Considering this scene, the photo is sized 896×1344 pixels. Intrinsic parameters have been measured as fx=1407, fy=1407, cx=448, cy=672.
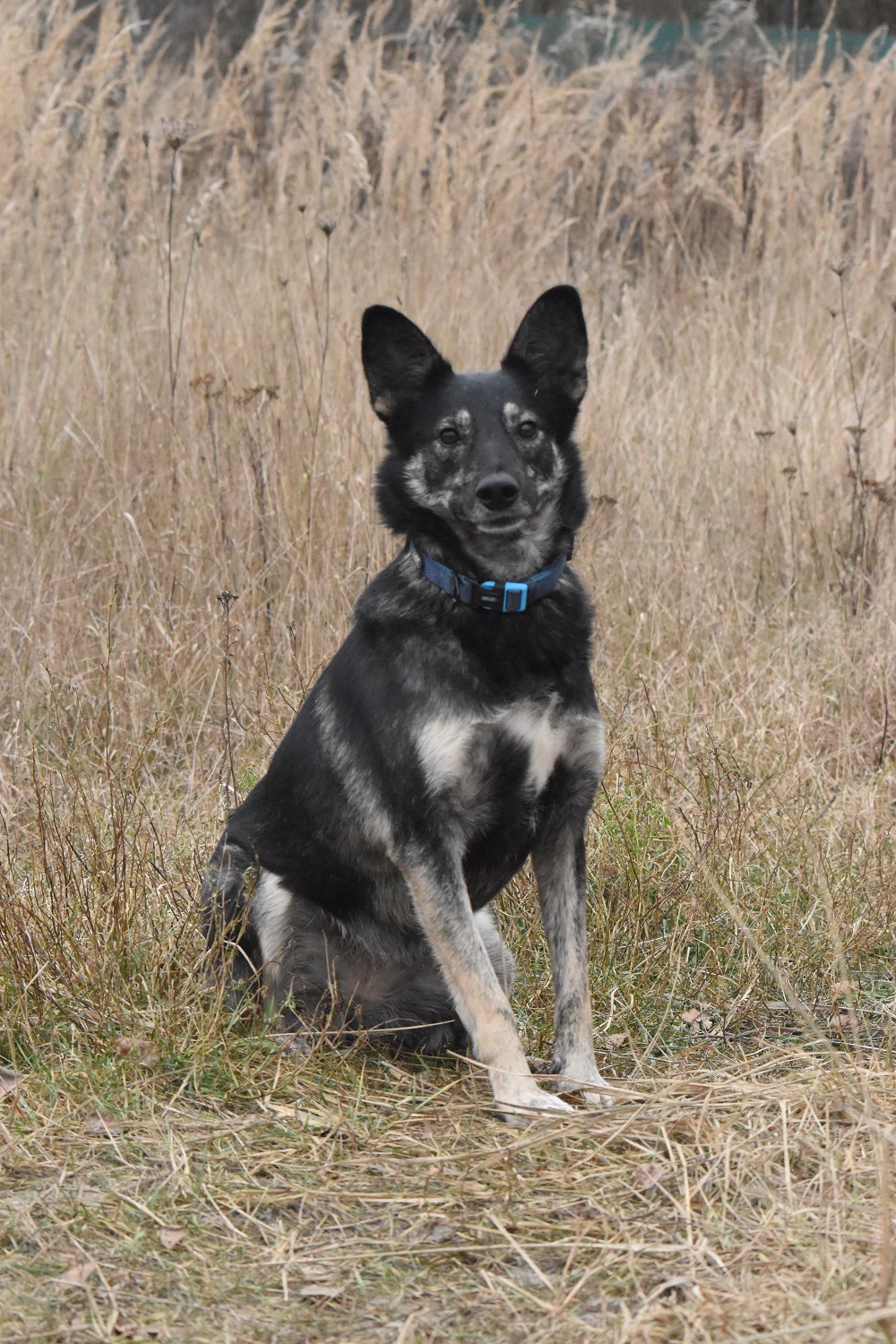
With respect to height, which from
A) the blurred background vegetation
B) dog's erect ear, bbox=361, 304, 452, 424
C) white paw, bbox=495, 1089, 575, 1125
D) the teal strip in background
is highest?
the blurred background vegetation

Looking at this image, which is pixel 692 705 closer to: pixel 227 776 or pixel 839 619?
pixel 839 619

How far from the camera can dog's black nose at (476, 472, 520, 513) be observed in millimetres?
2828

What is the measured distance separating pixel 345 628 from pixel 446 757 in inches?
79.7

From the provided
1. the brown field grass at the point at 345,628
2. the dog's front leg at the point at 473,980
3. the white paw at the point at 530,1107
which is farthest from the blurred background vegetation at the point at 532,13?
the white paw at the point at 530,1107

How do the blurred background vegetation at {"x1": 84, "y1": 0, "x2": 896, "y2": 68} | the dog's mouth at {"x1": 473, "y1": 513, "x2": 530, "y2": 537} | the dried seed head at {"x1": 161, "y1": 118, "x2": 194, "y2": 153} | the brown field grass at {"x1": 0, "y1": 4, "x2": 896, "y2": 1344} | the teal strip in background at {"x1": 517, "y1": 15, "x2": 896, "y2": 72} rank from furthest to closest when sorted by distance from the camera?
the blurred background vegetation at {"x1": 84, "y1": 0, "x2": 896, "y2": 68}
the teal strip in background at {"x1": 517, "y1": 15, "x2": 896, "y2": 72}
the dried seed head at {"x1": 161, "y1": 118, "x2": 194, "y2": 153}
the dog's mouth at {"x1": 473, "y1": 513, "x2": 530, "y2": 537}
the brown field grass at {"x1": 0, "y1": 4, "x2": 896, "y2": 1344}

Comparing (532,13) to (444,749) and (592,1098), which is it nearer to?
(444,749)

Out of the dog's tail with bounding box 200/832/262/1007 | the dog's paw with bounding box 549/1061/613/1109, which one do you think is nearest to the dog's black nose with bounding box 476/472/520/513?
the dog's tail with bounding box 200/832/262/1007

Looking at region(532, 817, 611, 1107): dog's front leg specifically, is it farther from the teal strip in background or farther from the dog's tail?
the teal strip in background

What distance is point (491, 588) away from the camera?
2869 millimetres

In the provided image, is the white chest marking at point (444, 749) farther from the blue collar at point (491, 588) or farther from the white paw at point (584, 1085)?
the white paw at point (584, 1085)

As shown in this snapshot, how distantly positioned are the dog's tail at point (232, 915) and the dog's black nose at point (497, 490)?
3.17 ft

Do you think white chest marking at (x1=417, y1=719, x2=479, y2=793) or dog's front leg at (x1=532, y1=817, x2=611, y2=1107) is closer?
white chest marking at (x1=417, y1=719, x2=479, y2=793)

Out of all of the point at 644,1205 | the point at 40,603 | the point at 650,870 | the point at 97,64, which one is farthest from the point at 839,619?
the point at 97,64

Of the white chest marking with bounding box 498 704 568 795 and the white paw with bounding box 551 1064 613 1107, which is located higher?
the white chest marking with bounding box 498 704 568 795
